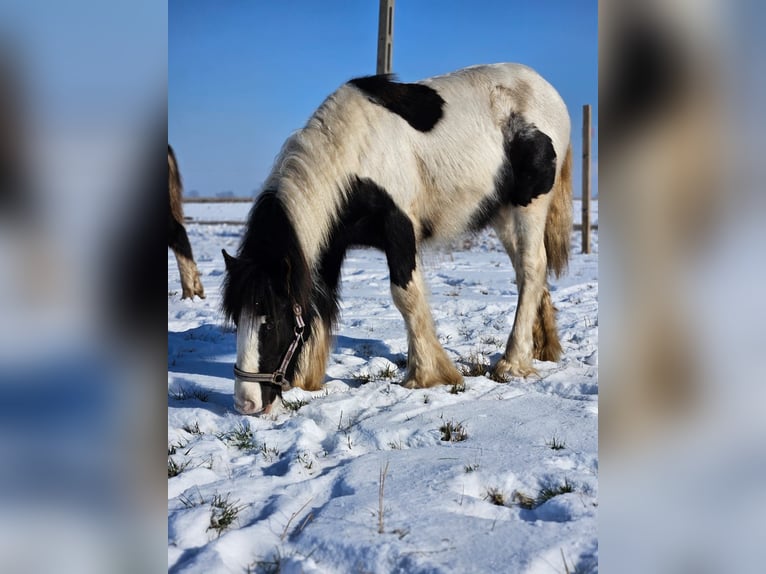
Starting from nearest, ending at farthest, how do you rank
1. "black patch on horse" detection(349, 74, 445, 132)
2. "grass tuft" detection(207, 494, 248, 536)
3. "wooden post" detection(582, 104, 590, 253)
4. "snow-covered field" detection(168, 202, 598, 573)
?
A: "snow-covered field" detection(168, 202, 598, 573), "grass tuft" detection(207, 494, 248, 536), "black patch on horse" detection(349, 74, 445, 132), "wooden post" detection(582, 104, 590, 253)

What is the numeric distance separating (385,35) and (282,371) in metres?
5.29

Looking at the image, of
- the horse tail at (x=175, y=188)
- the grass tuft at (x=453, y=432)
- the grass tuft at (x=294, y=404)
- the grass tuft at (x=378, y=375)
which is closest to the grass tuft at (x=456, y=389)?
the grass tuft at (x=378, y=375)

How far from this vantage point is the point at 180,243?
289 inches

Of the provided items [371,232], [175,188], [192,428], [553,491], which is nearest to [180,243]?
[175,188]

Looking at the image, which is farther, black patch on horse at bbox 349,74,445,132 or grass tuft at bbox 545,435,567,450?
black patch on horse at bbox 349,74,445,132

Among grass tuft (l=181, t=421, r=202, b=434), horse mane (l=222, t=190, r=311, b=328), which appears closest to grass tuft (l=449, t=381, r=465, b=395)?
horse mane (l=222, t=190, r=311, b=328)

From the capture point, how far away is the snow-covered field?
5.54 ft

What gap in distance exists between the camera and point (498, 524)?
5.93ft

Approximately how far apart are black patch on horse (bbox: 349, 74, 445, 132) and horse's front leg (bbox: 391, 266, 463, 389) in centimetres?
109

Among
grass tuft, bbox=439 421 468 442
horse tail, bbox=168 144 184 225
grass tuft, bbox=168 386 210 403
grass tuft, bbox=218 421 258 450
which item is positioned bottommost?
grass tuft, bbox=168 386 210 403

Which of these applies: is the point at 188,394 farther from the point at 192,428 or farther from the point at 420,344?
the point at 420,344

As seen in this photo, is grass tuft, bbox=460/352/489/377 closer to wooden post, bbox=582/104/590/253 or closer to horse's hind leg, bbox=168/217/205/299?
horse's hind leg, bbox=168/217/205/299
